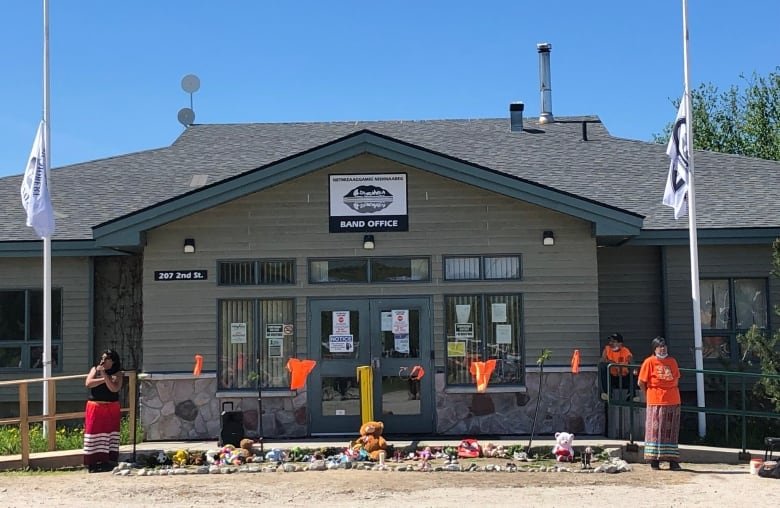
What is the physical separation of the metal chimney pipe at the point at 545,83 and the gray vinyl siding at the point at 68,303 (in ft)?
35.4

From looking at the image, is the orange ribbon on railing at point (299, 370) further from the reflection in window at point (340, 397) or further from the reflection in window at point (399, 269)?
the reflection in window at point (399, 269)

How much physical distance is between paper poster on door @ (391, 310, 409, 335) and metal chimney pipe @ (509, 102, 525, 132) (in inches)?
310

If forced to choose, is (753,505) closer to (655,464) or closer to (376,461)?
(655,464)

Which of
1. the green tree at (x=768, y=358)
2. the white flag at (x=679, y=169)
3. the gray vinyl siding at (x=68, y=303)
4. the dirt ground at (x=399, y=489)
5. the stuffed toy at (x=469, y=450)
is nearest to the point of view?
the dirt ground at (x=399, y=489)

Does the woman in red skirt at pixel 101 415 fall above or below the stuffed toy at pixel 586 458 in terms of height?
above

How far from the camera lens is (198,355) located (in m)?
13.9

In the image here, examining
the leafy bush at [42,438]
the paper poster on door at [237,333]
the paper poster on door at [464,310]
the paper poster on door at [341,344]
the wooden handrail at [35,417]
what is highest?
the paper poster on door at [464,310]

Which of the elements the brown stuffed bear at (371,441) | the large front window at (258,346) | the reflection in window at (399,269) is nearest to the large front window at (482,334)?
the reflection in window at (399,269)

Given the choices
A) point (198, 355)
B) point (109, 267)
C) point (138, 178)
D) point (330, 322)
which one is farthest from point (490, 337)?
point (138, 178)

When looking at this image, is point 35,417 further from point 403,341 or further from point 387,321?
point 403,341

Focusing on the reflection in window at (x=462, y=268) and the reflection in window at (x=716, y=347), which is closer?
the reflection in window at (x=462, y=268)

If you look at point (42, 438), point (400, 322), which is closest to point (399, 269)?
point (400, 322)

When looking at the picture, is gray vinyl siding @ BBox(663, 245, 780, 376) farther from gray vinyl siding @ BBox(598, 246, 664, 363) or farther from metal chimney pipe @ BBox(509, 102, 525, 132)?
metal chimney pipe @ BBox(509, 102, 525, 132)

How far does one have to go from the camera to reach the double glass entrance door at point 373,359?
13898mm
